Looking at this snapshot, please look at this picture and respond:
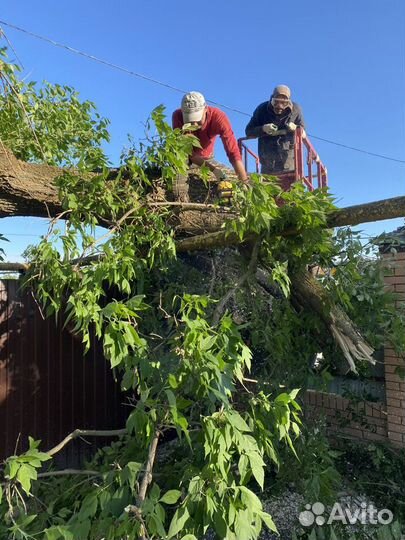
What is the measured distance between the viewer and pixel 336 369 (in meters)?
3.72

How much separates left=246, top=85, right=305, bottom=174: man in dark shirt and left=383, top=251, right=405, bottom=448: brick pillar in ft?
7.06

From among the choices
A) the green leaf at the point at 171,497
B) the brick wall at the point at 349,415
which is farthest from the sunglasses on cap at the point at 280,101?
the green leaf at the point at 171,497

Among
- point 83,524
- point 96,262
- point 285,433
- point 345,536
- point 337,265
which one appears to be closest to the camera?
Result: point 83,524

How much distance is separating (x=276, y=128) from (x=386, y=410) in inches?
132

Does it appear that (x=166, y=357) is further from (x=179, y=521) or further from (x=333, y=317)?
(x=333, y=317)

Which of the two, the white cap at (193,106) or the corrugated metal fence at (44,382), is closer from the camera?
the corrugated metal fence at (44,382)

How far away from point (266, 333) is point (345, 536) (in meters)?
1.40

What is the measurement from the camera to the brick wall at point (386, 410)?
349cm

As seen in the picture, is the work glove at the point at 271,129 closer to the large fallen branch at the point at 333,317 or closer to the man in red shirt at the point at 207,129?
the man in red shirt at the point at 207,129

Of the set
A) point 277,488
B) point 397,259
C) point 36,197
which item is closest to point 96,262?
point 36,197

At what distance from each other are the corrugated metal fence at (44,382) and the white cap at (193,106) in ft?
6.70

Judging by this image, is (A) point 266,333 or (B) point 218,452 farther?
(A) point 266,333

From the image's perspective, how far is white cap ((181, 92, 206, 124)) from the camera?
369 centimetres

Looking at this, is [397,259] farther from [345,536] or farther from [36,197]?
[36,197]
